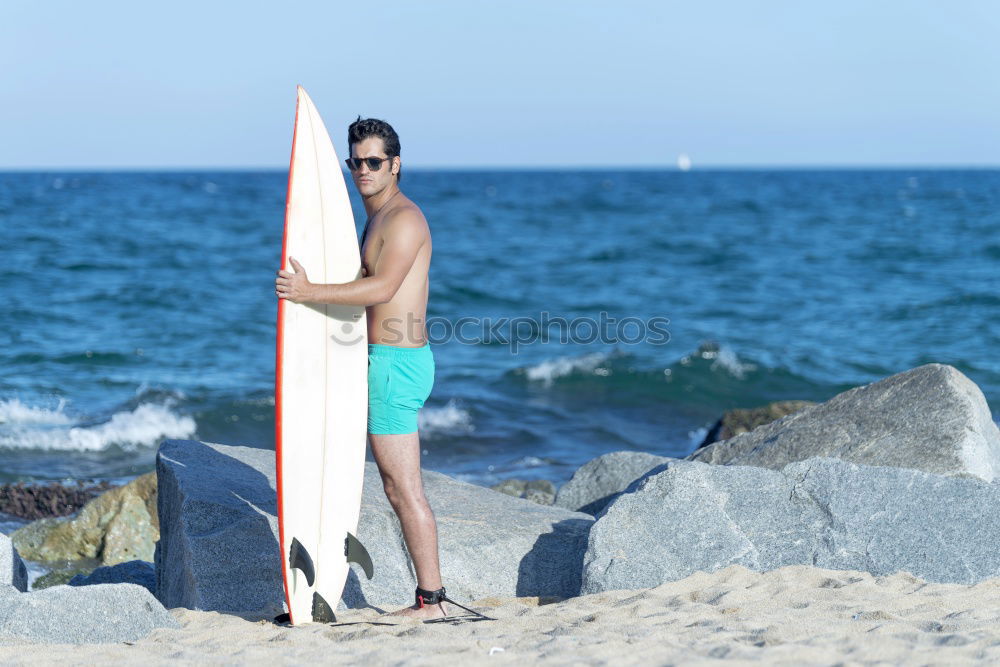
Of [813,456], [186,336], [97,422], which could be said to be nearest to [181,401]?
[97,422]

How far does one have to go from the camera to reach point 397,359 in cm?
418

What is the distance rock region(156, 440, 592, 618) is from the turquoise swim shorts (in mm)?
857

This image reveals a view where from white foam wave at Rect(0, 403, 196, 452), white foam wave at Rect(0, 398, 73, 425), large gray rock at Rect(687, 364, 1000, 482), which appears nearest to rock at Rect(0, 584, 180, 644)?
large gray rock at Rect(687, 364, 1000, 482)

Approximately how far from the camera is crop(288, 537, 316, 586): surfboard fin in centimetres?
423

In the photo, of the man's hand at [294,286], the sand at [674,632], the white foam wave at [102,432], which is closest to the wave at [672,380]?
the white foam wave at [102,432]

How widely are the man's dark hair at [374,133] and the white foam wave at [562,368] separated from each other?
814 centimetres

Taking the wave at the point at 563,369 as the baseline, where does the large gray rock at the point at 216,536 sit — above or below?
above

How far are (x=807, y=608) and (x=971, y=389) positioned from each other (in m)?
2.13

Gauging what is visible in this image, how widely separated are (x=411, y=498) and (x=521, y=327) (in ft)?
37.6

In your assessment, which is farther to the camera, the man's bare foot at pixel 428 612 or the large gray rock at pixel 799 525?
the large gray rock at pixel 799 525

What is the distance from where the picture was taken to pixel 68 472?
27.8 ft

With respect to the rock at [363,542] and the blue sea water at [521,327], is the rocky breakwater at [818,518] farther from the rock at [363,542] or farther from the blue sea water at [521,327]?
the blue sea water at [521,327]

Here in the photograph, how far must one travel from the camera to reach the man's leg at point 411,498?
13.6 ft

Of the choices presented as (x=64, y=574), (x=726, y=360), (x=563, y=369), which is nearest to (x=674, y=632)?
(x=64, y=574)
